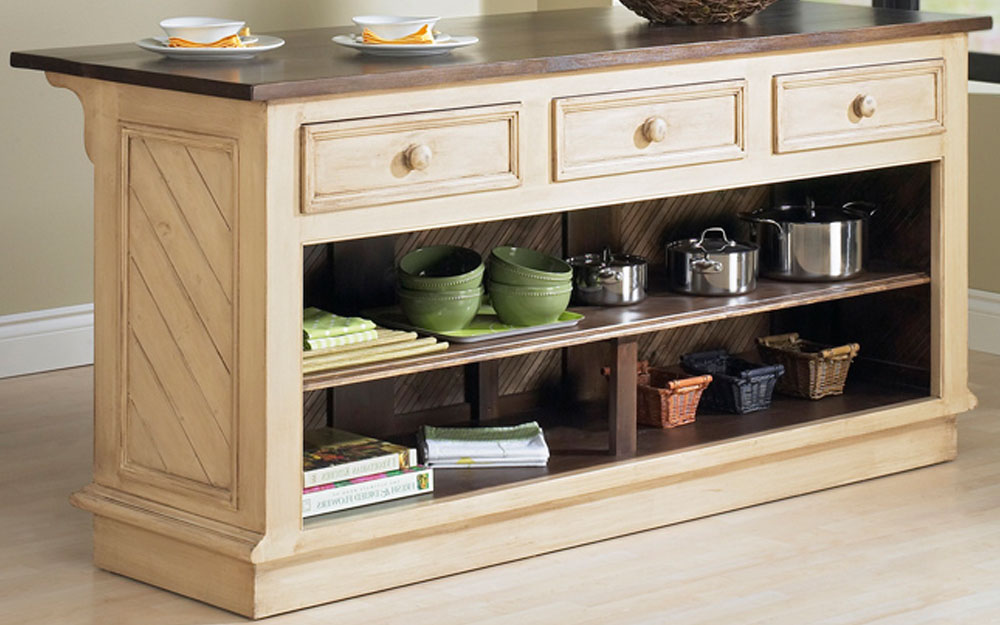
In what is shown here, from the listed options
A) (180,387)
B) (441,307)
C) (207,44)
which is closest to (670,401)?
(441,307)

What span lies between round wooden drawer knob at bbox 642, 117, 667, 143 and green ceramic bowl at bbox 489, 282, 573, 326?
0.31 meters

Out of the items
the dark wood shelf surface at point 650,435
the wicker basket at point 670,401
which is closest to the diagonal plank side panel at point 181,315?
the dark wood shelf surface at point 650,435

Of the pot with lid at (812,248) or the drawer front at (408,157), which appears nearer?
the drawer front at (408,157)

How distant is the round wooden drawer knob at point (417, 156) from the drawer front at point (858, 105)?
84cm

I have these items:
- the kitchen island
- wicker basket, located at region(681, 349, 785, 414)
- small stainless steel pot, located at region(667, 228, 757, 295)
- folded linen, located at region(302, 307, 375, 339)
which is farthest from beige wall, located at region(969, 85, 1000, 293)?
folded linen, located at region(302, 307, 375, 339)

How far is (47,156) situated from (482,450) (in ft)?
6.35

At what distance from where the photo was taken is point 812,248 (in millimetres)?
3570

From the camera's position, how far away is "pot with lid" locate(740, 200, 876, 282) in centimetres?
357

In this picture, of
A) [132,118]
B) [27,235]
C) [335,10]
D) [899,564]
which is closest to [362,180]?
[132,118]

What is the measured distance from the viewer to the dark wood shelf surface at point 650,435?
3.04 m

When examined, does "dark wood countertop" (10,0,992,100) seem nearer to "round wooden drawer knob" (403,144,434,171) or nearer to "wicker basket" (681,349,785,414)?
"round wooden drawer knob" (403,144,434,171)

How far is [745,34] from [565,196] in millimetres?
566

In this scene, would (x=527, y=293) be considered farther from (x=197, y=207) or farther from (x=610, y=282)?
(x=197, y=207)

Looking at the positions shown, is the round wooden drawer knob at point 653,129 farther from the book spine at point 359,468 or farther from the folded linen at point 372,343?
the book spine at point 359,468
